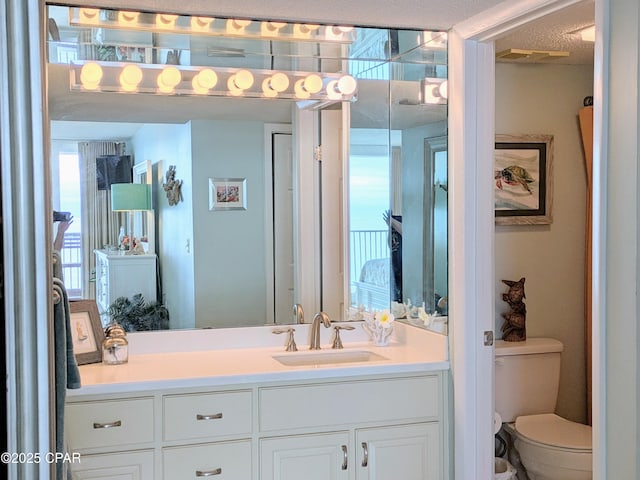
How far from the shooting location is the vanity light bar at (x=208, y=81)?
2.75 metres

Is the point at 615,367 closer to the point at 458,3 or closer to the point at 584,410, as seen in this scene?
the point at 458,3

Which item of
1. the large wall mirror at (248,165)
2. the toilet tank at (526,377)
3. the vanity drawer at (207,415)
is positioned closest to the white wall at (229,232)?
the large wall mirror at (248,165)

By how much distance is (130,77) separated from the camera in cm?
280

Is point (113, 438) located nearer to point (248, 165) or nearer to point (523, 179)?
point (248, 165)

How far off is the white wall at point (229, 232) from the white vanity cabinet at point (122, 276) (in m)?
0.20

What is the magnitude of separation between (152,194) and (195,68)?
54cm

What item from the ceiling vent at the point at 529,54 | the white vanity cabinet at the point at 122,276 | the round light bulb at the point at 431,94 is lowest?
the white vanity cabinet at the point at 122,276

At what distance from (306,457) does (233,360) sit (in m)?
0.47

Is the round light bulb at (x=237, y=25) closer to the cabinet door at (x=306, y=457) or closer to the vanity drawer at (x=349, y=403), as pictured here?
the vanity drawer at (x=349, y=403)

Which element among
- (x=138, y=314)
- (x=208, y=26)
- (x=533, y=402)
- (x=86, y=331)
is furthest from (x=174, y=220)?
(x=533, y=402)

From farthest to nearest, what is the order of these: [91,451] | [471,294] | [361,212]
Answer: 1. [361,212]
2. [471,294]
3. [91,451]

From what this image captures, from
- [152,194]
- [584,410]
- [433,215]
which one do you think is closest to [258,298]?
[152,194]

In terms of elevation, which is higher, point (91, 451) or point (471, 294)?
point (471, 294)

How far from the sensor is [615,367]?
1890mm
